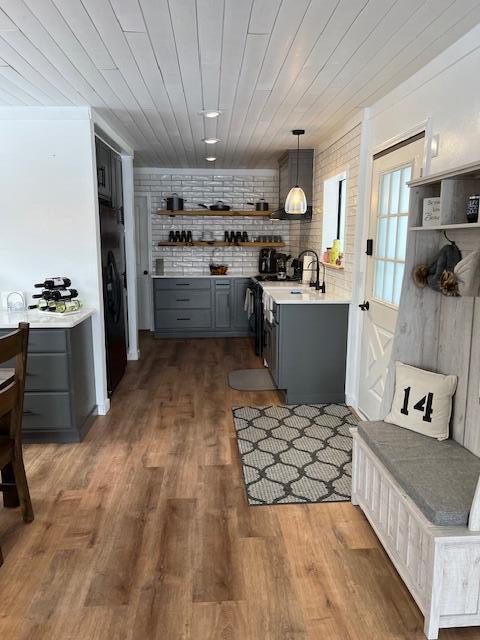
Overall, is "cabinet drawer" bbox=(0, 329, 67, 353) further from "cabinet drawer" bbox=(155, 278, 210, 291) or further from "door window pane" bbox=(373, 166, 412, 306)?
"cabinet drawer" bbox=(155, 278, 210, 291)

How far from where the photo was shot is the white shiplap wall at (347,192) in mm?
3828

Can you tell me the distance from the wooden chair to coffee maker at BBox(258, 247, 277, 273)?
479cm

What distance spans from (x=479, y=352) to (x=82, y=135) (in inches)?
120

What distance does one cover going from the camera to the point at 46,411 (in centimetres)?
325

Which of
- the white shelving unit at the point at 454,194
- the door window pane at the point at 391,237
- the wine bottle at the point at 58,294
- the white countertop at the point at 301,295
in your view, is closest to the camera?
the white shelving unit at the point at 454,194

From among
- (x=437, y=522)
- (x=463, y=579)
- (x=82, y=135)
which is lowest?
(x=463, y=579)

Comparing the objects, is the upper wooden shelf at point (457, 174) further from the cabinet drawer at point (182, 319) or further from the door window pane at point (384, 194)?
→ the cabinet drawer at point (182, 319)

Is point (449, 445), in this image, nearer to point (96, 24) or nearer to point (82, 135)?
point (96, 24)

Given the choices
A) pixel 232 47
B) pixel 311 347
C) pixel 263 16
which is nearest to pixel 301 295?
pixel 311 347

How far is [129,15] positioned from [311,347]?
9.12 ft

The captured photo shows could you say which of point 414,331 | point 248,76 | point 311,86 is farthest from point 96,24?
point 414,331

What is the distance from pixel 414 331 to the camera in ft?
8.04

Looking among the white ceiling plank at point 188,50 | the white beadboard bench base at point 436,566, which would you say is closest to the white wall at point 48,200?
the white ceiling plank at point 188,50

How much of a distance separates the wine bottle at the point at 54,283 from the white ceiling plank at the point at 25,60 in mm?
1283
